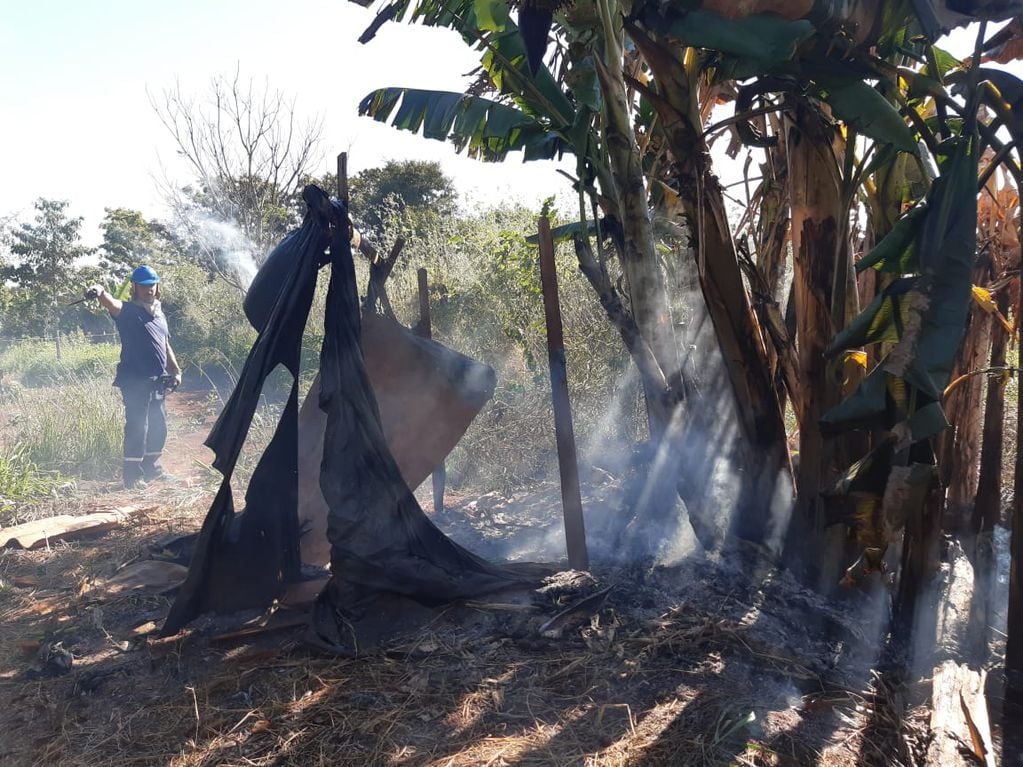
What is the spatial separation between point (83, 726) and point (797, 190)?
4058 mm

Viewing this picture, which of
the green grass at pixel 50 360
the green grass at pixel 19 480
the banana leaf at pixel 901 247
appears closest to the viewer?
the banana leaf at pixel 901 247

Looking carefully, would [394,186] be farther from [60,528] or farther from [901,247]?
[901,247]

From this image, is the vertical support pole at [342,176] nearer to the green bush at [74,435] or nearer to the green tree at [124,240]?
the green bush at [74,435]

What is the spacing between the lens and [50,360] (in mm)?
15086

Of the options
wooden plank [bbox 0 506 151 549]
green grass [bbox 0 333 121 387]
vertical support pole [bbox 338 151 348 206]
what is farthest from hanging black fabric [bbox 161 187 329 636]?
green grass [bbox 0 333 121 387]

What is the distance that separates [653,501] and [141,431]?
17.5 ft

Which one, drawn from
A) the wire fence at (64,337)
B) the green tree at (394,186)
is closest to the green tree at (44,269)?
the wire fence at (64,337)

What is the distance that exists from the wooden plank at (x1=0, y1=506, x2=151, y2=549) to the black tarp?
93.6 inches

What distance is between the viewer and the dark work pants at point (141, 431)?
7.03 m

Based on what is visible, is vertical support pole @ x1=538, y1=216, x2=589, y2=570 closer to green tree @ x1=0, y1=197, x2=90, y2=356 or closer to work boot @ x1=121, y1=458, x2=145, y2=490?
work boot @ x1=121, y1=458, x2=145, y2=490

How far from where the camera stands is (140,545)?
4.78m

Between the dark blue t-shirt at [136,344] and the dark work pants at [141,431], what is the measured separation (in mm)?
81

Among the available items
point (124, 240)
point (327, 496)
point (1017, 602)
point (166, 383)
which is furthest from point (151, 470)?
point (124, 240)

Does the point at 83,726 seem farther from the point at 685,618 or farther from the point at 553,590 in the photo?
the point at 685,618
